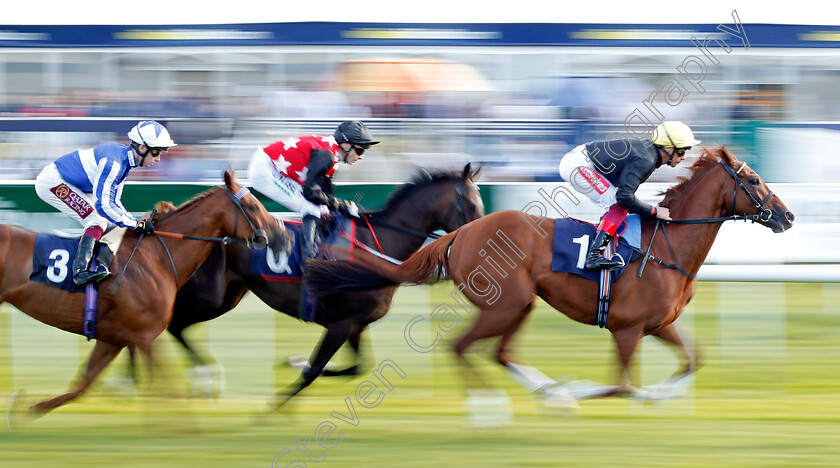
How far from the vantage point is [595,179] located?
5.48 m

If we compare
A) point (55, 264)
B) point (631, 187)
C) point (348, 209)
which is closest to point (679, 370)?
point (631, 187)

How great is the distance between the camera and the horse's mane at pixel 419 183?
19.7 ft

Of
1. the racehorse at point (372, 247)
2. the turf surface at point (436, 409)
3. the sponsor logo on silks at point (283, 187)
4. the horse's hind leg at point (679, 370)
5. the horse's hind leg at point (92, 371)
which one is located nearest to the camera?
the turf surface at point (436, 409)

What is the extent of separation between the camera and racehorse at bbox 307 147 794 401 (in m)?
5.20

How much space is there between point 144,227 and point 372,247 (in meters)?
1.29

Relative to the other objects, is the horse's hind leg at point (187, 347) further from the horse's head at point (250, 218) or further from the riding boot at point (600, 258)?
the riding boot at point (600, 258)

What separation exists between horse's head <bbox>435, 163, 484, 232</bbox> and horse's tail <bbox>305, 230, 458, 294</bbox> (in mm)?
500

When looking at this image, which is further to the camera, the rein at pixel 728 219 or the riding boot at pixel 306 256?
the riding boot at pixel 306 256

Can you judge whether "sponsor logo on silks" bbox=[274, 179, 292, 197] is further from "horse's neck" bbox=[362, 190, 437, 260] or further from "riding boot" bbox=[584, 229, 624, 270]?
"riding boot" bbox=[584, 229, 624, 270]

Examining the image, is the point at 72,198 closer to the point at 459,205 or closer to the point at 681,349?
the point at 459,205

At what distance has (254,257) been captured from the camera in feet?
19.0

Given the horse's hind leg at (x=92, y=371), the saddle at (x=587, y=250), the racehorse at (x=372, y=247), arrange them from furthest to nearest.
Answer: the racehorse at (x=372, y=247) < the saddle at (x=587, y=250) < the horse's hind leg at (x=92, y=371)

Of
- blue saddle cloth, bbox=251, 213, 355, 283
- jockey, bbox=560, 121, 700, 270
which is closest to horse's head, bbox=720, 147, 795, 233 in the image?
jockey, bbox=560, 121, 700, 270

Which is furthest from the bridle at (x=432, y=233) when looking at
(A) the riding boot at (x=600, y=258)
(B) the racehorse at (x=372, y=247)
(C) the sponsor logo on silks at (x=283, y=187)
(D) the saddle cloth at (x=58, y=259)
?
(D) the saddle cloth at (x=58, y=259)
